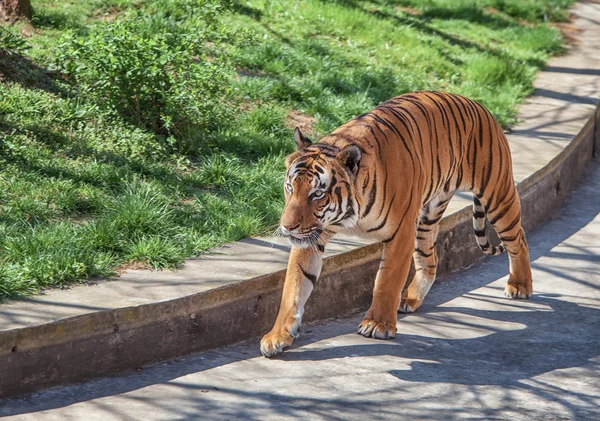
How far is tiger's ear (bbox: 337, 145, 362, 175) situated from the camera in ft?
16.0

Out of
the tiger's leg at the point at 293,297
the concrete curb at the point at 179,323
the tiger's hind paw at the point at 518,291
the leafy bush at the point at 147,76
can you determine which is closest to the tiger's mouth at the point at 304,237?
the tiger's leg at the point at 293,297

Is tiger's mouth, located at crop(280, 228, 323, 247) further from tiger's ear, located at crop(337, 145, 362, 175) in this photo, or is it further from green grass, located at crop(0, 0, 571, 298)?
green grass, located at crop(0, 0, 571, 298)

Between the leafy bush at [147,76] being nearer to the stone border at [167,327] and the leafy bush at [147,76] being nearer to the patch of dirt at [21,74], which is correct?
the patch of dirt at [21,74]

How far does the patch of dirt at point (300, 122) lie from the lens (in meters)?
7.82

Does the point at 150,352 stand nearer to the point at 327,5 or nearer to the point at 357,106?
the point at 357,106

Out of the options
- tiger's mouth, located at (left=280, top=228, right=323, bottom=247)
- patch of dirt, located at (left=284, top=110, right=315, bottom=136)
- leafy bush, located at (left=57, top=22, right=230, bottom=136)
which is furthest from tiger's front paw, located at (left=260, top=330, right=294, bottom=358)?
patch of dirt, located at (left=284, top=110, right=315, bottom=136)

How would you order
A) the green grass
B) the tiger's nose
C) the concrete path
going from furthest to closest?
the green grass, the tiger's nose, the concrete path

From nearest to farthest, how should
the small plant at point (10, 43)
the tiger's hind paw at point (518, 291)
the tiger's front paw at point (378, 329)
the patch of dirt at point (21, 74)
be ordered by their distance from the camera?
the tiger's front paw at point (378, 329) → the tiger's hind paw at point (518, 291) → the small plant at point (10, 43) → the patch of dirt at point (21, 74)

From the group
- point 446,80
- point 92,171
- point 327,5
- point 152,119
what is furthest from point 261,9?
point 92,171

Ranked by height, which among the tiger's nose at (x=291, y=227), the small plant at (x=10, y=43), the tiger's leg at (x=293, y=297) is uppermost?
Answer: the small plant at (x=10, y=43)

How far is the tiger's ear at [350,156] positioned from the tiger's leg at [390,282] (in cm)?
48

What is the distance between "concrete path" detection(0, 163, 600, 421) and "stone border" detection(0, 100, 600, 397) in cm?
8

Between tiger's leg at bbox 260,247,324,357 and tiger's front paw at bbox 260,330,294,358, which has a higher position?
tiger's leg at bbox 260,247,324,357

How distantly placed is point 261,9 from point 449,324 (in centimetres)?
567
